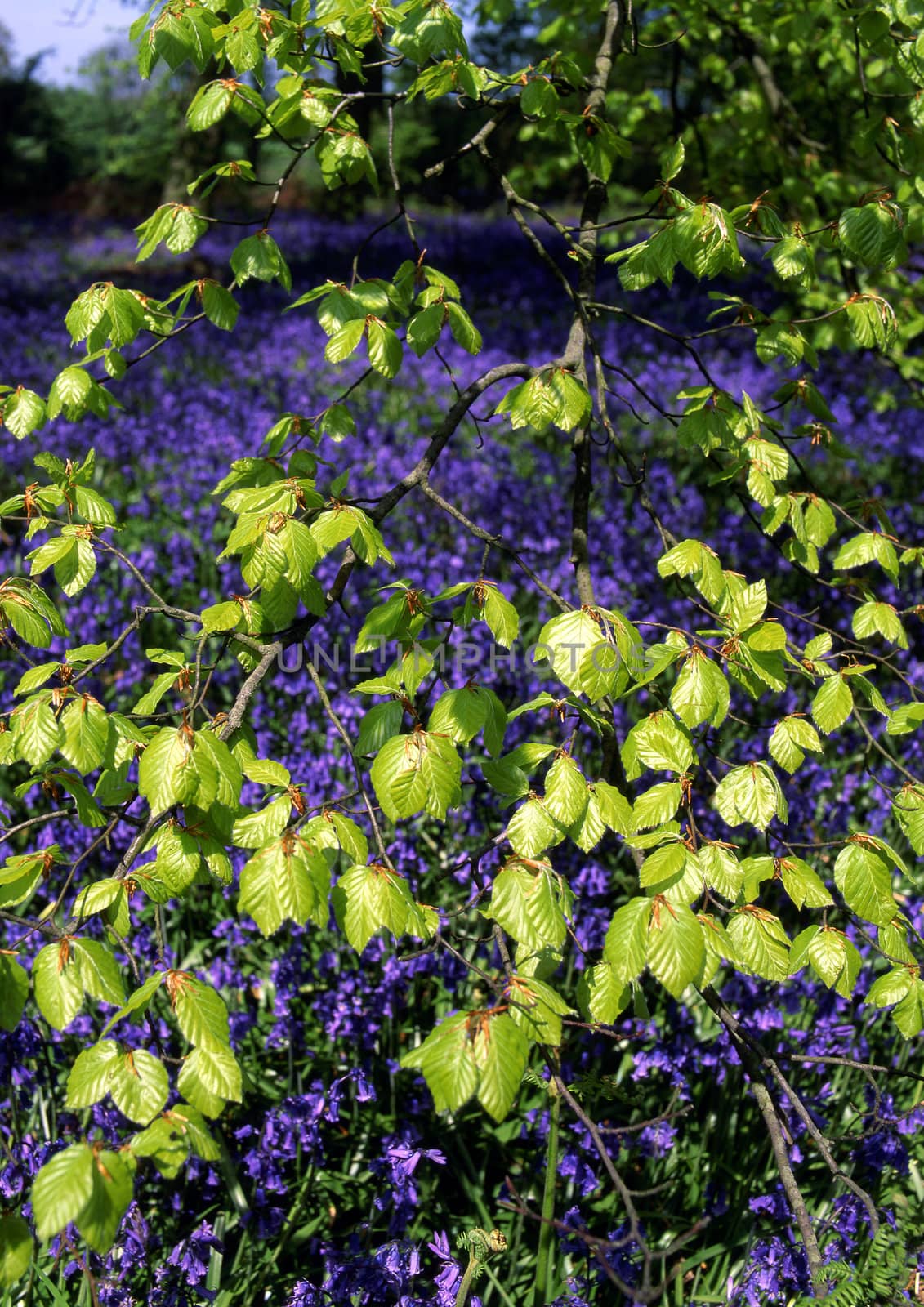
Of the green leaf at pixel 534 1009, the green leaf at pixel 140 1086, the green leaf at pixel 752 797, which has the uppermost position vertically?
the green leaf at pixel 140 1086

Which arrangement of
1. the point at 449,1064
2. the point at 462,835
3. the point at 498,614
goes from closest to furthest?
1. the point at 449,1064
2. the point at 498,614
3. the point at 462,835

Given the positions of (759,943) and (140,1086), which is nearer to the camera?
(140,1086)

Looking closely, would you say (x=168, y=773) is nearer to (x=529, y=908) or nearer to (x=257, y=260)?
(x=529, y=908)

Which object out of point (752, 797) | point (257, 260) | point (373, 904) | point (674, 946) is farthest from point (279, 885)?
point (257, 260)

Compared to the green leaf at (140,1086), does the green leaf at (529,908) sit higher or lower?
lower

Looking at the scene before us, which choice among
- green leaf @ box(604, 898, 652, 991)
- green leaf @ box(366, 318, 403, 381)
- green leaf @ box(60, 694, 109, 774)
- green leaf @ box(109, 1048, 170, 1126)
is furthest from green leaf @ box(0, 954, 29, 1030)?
green leaf @ box(366, 318, 403, 381)

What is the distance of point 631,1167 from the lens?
94.0 inches

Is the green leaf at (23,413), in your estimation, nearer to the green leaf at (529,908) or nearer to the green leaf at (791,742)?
the green leaf at (529,908)

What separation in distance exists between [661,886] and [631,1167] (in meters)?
1.53

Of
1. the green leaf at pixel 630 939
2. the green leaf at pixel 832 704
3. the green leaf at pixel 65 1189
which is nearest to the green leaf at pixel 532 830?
the green leaf at pixel 630 939

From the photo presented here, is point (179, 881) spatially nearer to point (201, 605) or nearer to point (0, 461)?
point (201, 605)

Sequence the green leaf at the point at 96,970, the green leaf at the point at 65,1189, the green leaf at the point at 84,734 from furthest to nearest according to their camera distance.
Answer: the green leaf at the point at 84,734 < the green leaf at the point at 96,970 < the green leaf at the point at 65,1189

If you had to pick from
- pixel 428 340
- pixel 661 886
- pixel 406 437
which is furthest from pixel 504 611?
pixel 406 437

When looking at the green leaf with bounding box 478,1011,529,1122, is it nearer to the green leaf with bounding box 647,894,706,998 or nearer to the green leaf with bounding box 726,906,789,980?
the green leaf with bounding box 647,894,706,998
